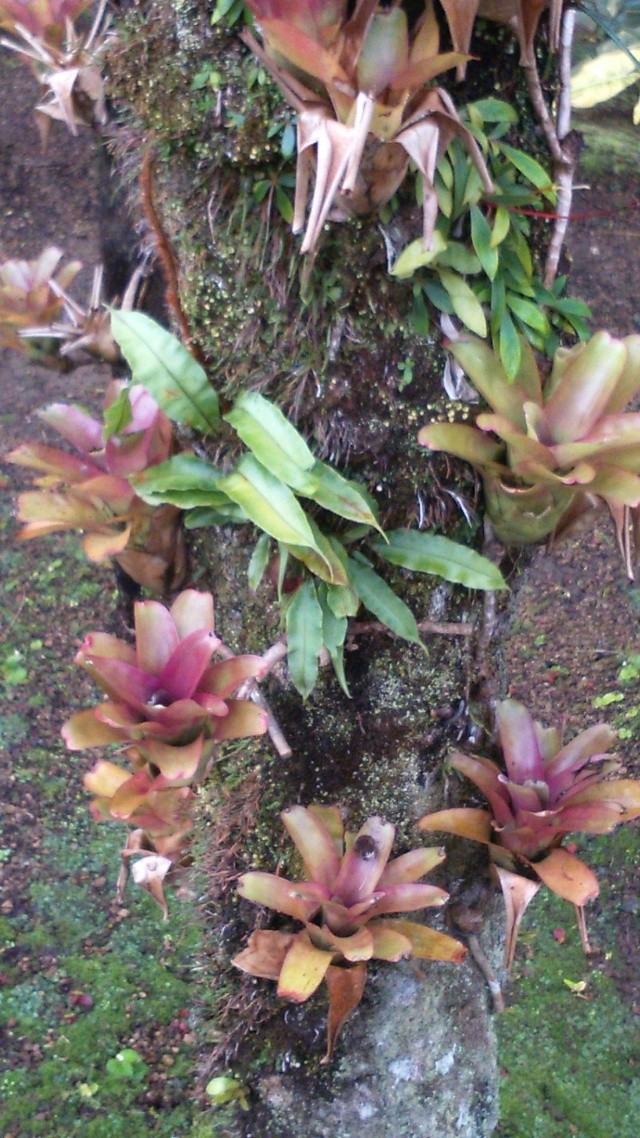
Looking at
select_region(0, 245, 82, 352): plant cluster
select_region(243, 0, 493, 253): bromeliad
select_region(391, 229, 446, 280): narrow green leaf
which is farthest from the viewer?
select_region(0, 245, 82, 352): plant cluster

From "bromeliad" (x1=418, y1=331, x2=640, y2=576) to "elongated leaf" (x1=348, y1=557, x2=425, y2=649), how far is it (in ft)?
0.59

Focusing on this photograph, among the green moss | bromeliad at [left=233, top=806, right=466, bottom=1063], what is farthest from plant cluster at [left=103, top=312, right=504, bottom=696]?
the green moss

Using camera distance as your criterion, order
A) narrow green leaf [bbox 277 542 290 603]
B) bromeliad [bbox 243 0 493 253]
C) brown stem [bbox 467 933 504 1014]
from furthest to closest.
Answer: brown stem [bbox 467 933 504 1014]
narrow green leaf [bbox 277 542 290 603]
bromeliad [bbox 243 0 493 253]

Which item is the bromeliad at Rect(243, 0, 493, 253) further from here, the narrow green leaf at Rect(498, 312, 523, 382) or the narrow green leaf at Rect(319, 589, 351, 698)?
the narrow green leaf at Rect(319, 589, 351, 698)

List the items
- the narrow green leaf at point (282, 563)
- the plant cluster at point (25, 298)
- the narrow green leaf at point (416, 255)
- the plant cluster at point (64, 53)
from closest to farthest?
the narrow green leaf at point (416, 255) < the narrow green leaf at point (282, 563) < the plant cluster at point (64, 53) < the plant cluster at point (25, 298)

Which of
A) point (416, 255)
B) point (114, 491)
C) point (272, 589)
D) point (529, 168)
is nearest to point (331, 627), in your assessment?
point (272, 589)

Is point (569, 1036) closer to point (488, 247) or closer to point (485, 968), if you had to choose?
point (485, 968)

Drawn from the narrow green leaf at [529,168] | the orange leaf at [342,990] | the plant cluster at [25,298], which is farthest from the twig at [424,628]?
the plant cluster at [25,298]

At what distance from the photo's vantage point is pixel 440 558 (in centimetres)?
114

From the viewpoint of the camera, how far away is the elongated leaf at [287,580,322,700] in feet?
3.70

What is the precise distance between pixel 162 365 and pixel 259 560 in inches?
10.7

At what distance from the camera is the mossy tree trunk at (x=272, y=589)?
107 centimetres

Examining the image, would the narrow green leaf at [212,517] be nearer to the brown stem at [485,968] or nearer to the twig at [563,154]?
the twig at [563,154]

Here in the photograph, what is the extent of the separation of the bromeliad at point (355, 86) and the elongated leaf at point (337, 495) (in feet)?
0.88
